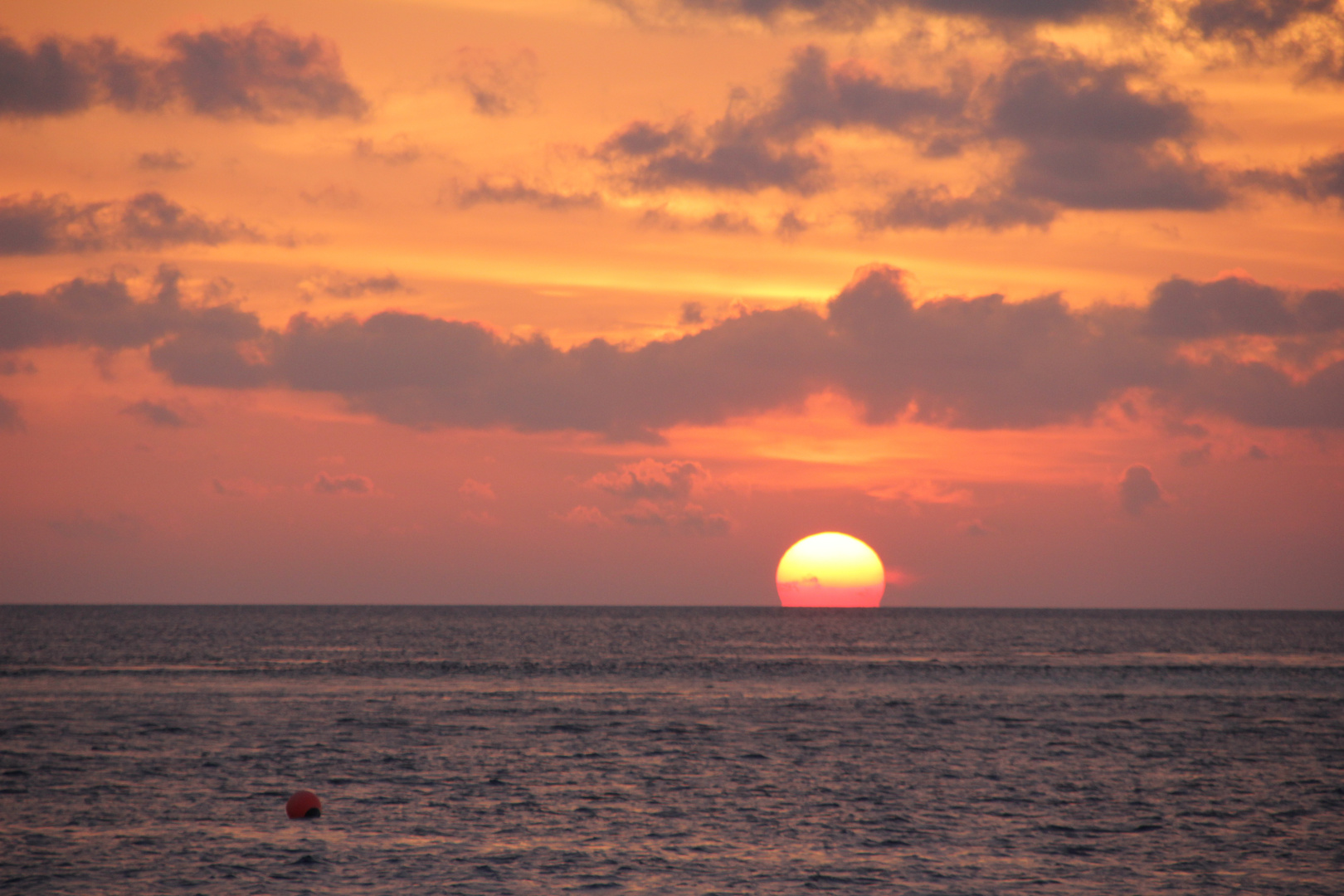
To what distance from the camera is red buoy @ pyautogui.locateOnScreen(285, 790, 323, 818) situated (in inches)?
1293

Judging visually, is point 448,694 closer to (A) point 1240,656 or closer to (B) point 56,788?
(B) point 56,788

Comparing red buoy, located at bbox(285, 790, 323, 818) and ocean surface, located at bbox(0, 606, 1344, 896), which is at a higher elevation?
red buoy, located at bbox(285, 790, 323, 818)

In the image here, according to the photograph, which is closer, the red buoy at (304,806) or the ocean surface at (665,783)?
the ocean surface at (665,783)

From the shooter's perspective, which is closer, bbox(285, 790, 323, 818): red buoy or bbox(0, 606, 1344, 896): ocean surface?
bbox(0, 606, 1344, 896): ocean surface

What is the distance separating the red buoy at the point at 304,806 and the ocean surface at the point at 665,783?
48 centimetres

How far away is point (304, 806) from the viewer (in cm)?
3288

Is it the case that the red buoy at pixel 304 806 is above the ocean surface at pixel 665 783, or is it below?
above

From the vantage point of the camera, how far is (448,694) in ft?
222

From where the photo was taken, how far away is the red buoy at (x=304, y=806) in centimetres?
3284

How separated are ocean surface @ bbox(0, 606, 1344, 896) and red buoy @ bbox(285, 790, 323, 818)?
1.58ft

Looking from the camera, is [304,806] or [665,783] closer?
[304,806]

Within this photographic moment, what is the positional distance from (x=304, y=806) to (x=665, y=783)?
11.4 meters

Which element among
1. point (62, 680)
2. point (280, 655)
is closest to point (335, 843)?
point (62, 680)

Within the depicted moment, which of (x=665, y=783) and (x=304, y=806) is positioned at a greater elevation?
(x=304, y=806)
